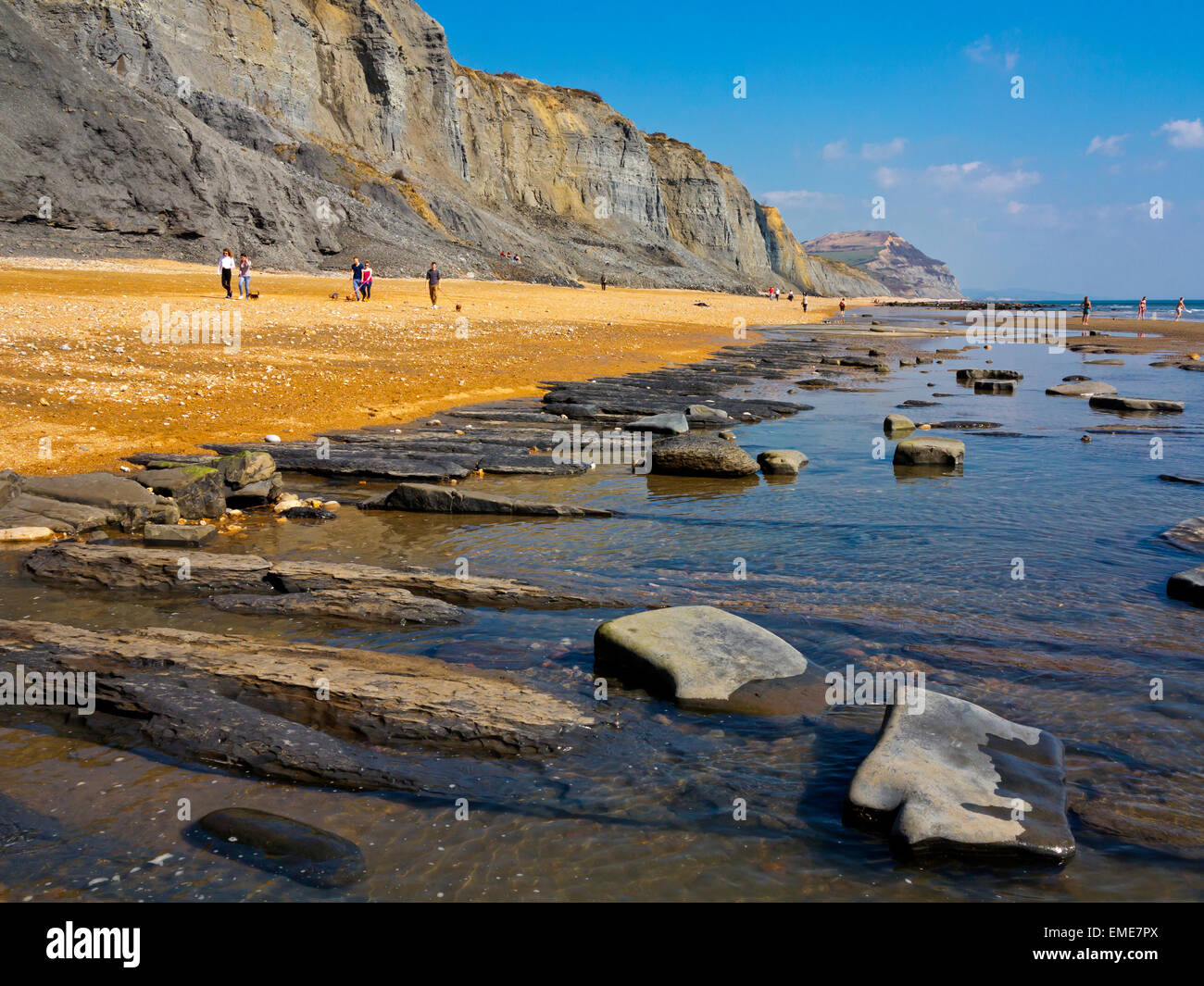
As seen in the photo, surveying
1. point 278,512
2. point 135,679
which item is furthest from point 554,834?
point 278,512

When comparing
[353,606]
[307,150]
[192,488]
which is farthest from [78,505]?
[307,150]

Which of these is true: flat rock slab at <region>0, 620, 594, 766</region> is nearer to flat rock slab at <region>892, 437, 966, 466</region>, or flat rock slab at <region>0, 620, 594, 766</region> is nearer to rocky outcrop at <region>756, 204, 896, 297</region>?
flat rock slab at <region>892, 437, 966, 466</region>

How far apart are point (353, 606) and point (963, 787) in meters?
3.94

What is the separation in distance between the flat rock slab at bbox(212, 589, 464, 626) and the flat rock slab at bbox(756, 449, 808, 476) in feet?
20.6

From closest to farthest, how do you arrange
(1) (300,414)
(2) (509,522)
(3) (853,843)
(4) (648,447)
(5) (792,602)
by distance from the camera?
(3) (853,843)
(5) (792,602)
(2) (509,522)
(4) (648,447)
(1) (300,414)

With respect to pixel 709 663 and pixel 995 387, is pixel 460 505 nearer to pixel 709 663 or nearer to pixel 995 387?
pixel 709 663

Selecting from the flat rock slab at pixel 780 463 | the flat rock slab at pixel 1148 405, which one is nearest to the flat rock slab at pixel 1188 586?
the flat rock slab at pixel 780 463

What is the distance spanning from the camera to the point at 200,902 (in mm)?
3191

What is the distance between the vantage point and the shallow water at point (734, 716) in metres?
3.41

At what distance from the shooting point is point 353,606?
238 inches

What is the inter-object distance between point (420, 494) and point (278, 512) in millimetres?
1376

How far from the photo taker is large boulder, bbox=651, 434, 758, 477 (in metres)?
11.3

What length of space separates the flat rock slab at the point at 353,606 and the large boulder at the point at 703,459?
18.6ft
